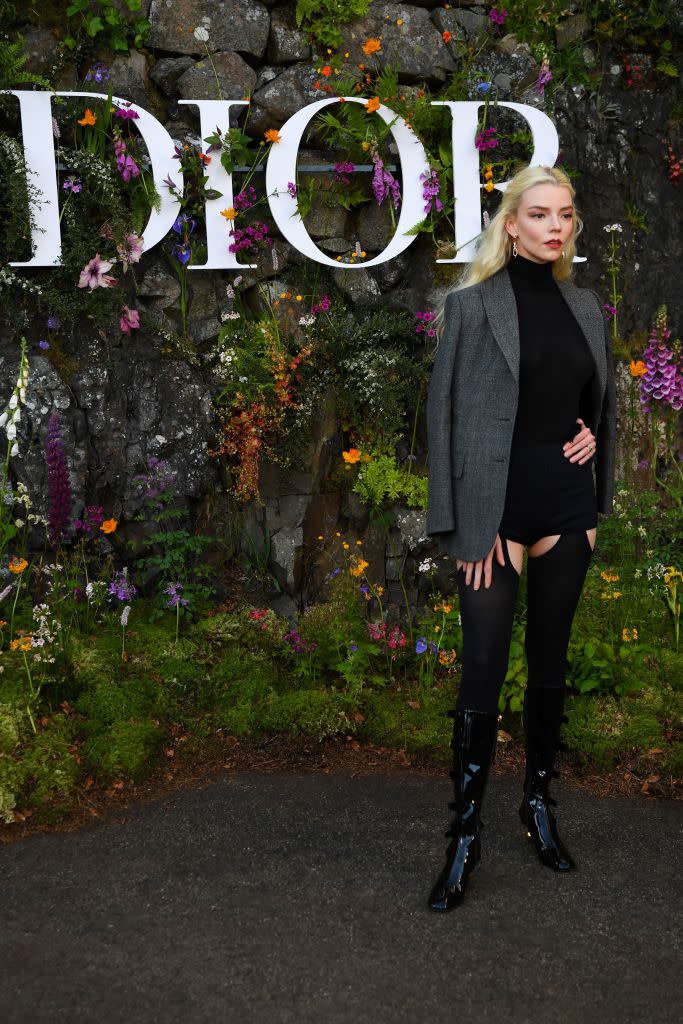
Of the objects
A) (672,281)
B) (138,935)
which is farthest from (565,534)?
(672,281)

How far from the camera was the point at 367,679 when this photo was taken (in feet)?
14.0

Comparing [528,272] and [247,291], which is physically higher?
[247,291]

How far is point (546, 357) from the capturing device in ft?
8.94

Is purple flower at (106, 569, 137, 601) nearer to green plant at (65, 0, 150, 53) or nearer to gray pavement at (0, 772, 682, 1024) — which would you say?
gray pavement at (0, 772, 682, 1024)

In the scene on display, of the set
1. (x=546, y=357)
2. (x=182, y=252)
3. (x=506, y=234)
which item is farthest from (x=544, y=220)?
(x=182, y=252)

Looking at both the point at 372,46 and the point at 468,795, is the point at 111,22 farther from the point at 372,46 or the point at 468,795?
the point at 468,795

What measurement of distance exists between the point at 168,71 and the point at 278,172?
31.8 inches

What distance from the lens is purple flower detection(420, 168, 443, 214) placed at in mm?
4766

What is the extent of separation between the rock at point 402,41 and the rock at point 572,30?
675 millimetres

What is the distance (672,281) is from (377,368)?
193 cm

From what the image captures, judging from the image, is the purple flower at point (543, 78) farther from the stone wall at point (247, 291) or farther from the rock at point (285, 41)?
the rock at point (285, 41)

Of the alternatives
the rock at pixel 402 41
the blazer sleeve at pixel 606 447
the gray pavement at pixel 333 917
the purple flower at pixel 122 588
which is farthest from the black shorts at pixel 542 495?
the rock at pixel 402 41

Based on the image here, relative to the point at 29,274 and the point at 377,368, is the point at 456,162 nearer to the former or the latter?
the point at 377,368

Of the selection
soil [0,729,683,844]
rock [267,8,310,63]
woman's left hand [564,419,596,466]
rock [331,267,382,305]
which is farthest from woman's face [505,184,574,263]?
rock [267,8,310,63]
